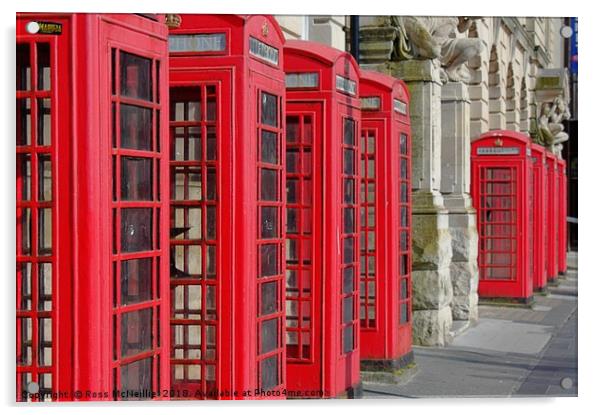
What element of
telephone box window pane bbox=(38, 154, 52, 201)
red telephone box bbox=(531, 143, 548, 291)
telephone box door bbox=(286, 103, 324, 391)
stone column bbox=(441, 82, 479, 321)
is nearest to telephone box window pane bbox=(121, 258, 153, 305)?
telephone box window pane bbox=(38, 154, 52, 201)

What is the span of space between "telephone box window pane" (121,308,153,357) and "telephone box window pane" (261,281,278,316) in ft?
3.03

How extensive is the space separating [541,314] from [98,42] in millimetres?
6755

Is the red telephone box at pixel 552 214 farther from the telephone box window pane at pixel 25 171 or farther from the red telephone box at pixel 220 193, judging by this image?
the telephone box window pane at pixel 25 171

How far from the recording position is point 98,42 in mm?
4574

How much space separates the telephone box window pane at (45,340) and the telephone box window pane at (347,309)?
97.1 inches

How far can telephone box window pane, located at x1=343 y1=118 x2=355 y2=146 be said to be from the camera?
6.78 meters

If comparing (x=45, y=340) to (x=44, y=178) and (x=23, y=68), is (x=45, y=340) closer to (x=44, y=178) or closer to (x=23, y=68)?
(x=44, y=178)

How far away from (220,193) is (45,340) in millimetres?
1098

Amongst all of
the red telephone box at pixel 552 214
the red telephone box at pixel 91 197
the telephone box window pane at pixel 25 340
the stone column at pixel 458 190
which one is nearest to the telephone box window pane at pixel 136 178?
the red telephone box at pixel 91 197

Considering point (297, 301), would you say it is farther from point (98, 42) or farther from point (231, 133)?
point (98, 42)

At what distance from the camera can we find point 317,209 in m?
6.62

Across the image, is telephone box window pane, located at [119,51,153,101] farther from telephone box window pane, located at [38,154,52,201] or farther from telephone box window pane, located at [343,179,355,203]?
telephone box window pane, located at [343,179,355,203]
